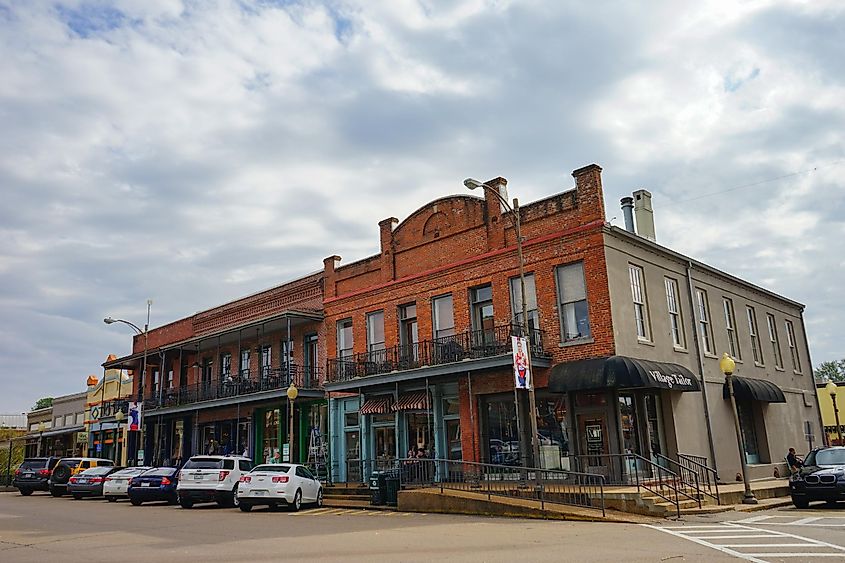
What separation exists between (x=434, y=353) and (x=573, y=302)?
5.02 meters

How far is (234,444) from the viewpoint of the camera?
34.2 m

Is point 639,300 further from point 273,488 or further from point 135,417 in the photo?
point 135,417

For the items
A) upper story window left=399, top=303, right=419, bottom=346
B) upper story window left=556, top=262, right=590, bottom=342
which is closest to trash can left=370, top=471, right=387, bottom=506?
upper story window left=399, top=303, right=419, bottom=346

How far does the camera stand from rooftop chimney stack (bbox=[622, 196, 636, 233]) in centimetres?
2558

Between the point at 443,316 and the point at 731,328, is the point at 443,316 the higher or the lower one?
the higher one

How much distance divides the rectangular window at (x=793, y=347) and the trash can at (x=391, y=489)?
19.6m

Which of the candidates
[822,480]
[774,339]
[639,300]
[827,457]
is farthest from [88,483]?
[774,339]

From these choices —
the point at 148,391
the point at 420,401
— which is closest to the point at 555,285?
the point at 420,401

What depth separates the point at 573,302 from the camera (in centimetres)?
2142

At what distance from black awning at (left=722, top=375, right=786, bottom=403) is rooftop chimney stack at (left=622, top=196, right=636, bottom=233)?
20.1 ft

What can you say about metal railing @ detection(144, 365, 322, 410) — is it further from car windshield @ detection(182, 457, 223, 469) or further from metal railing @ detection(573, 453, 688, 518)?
metal railing @ detection(573, 453, 688, 518)

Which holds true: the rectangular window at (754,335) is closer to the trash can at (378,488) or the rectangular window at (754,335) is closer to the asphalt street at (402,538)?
the asphalt street at (402,538)

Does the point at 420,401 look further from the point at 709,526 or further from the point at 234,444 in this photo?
the point at 234,444

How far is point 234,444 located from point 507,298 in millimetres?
17479
